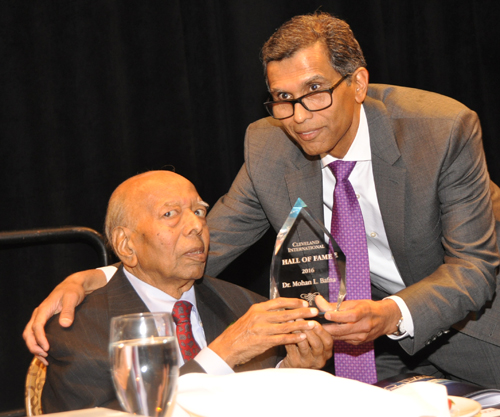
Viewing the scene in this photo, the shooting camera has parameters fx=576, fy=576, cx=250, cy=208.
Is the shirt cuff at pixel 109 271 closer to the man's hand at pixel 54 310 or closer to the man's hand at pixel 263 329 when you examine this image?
the man's hand at pixel 54 310

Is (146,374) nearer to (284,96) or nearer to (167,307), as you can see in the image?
(167,307)

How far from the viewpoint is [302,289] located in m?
1.56

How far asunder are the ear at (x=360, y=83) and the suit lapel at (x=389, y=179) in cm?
10

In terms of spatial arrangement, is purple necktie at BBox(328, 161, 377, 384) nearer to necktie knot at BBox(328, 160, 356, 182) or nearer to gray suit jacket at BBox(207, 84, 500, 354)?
necktie knot at BBox(328, 160, 356, 182)

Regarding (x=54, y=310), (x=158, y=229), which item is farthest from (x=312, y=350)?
(x=54, y=310)

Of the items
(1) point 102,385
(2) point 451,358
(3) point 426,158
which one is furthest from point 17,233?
(2) point 451,358

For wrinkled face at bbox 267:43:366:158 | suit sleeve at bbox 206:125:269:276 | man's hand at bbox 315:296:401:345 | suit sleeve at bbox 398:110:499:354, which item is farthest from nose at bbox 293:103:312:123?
man's hand at bbox 315:296:401:345

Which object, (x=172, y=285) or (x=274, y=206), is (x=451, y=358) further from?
(x=172, y=285)

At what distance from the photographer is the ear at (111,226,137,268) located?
199cm

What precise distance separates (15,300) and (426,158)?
1.99 metres

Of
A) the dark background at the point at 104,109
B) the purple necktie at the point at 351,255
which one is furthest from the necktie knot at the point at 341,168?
the dark background at the point at 104,109

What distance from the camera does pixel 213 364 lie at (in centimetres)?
152

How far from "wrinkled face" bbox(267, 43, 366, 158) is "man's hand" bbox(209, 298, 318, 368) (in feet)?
2.33

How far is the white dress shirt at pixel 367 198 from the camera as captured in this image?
2172mm
